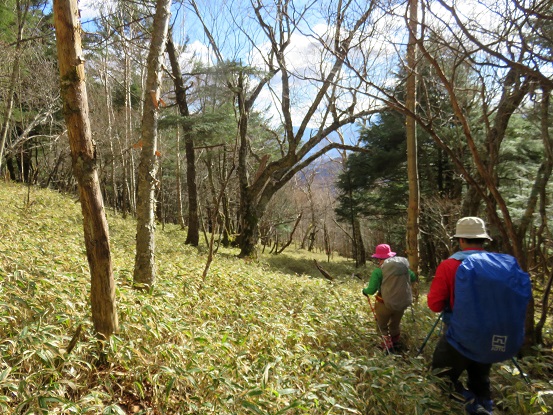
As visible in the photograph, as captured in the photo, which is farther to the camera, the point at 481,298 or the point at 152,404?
the point at 481,298

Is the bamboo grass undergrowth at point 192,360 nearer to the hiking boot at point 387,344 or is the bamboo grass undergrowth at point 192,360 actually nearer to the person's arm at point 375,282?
the hiking boot at point 387,344

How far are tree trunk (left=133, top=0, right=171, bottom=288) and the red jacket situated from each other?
3412 millimetres

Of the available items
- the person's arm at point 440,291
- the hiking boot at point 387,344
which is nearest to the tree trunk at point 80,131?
the person's arm at point 440,291

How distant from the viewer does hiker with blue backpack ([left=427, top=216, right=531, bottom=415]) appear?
113 inches

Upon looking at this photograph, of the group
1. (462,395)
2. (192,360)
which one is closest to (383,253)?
(462,395)

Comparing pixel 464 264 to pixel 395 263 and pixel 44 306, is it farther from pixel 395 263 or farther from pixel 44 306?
pixel 44 306

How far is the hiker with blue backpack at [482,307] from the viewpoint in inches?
113

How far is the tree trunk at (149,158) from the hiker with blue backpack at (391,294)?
9.99ft

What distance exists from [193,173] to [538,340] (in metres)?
11.1

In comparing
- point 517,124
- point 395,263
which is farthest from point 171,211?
point 395,263

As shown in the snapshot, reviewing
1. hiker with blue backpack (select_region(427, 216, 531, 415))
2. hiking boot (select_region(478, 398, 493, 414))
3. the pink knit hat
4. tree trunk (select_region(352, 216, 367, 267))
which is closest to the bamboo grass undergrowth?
hiking boot (select_region(478, 398, 493, 414))

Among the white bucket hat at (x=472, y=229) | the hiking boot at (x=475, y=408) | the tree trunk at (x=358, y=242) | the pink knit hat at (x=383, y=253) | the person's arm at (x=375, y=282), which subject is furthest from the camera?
A: the tree trunk at (x=358, y=242)

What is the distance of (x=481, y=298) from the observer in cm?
290

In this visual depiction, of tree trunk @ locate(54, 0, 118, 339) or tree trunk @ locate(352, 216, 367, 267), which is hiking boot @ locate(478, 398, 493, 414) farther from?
tree trunk @ locate(352, 216, 367, 267)
